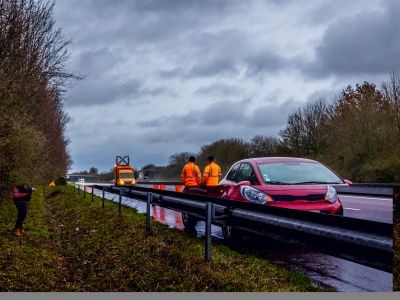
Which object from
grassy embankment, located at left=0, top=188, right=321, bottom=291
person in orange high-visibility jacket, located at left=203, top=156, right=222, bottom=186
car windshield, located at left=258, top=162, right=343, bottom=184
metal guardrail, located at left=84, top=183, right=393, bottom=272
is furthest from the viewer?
person in orange high-visibility jacket, located at left=203, top=156, right=222, bottom=186

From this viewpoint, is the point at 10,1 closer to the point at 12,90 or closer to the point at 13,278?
the point at 12,90

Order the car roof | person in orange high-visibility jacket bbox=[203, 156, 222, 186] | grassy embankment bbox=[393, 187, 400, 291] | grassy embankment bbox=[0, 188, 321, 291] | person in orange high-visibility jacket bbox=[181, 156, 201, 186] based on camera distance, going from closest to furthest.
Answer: grassy embankment bbox=[393, 187, 400, 291], grassy embankment bbox=[0, 188, 321, 291], the car roof, person in orange high-visibility jacket bbox=[203, 156, 222, 186], person in orange high-visibility jacket bbox=[181, 156, 201, 186]

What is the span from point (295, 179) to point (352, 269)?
4.83 ft

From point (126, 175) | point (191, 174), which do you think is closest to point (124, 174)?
point (126, 175)

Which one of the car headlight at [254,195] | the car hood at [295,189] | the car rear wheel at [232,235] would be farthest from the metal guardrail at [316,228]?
the car hood at [295,189]

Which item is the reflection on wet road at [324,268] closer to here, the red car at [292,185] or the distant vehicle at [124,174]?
the red car at [292,185]

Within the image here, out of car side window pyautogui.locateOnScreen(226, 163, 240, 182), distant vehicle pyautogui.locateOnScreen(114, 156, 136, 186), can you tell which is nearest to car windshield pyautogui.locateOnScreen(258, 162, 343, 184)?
car side window pyautogui.locateOnScreen(226, 163, 240, 182)

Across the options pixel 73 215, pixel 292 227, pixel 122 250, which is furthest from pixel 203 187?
pixel 73 215

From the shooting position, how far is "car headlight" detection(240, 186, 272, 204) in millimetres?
7399

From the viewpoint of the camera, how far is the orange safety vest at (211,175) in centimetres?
1086

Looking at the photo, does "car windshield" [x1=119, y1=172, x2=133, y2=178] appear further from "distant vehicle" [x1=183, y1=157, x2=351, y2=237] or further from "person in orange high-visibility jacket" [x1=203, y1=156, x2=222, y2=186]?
"distant vehicle" [x1=183, y1=157, x2=351, y2=237]

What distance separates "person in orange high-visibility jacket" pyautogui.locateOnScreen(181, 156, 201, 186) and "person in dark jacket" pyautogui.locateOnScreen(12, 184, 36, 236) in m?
3.72

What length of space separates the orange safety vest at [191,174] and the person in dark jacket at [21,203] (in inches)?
146

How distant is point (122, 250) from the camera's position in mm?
8125
